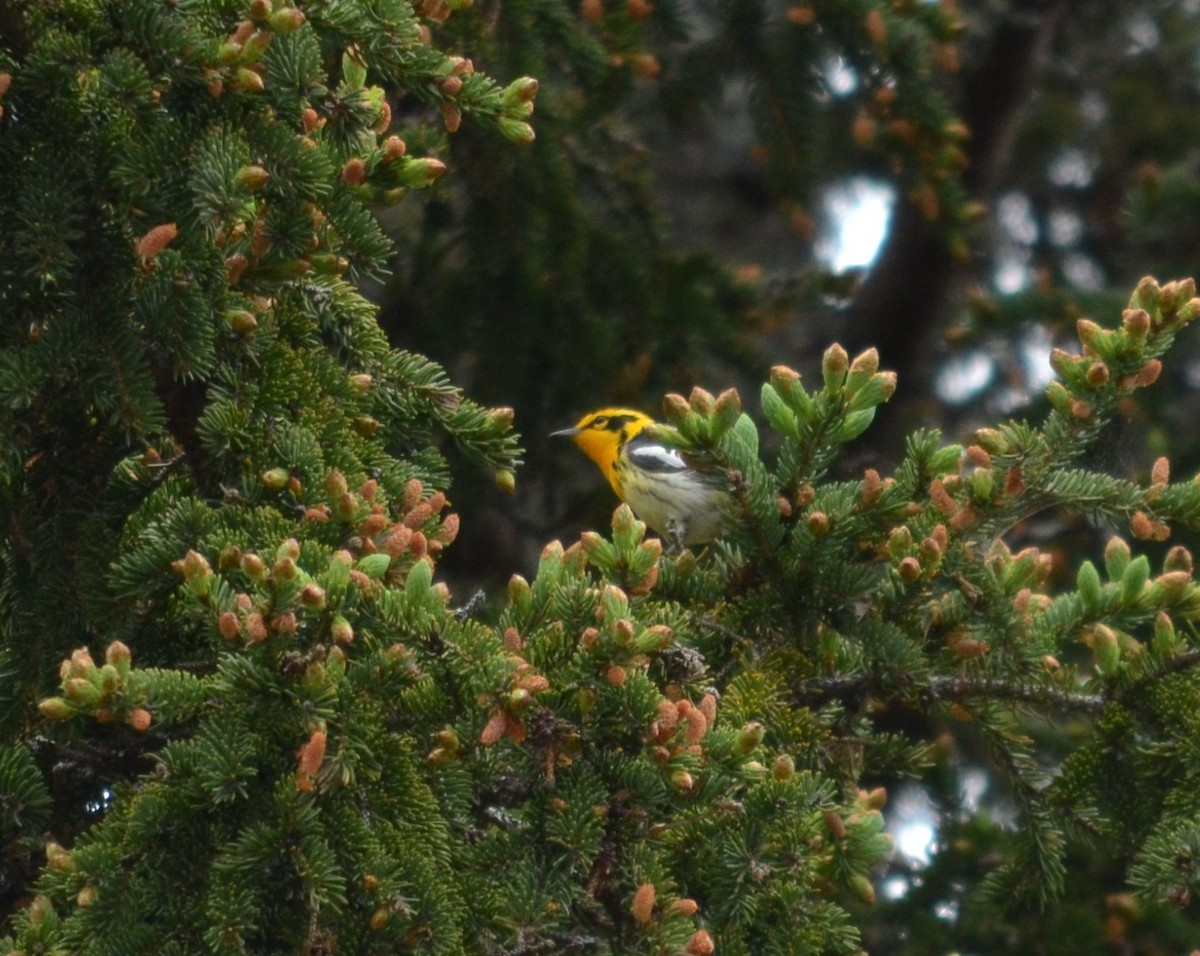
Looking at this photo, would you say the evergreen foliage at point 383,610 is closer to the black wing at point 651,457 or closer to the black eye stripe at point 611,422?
the black eye stripe at point 611,422

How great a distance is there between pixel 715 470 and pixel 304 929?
930mm

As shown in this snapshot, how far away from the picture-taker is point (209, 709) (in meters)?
1.82

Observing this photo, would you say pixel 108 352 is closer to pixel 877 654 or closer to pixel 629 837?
pixel 629 837

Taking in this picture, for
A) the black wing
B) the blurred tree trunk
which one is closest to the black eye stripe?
the black wing

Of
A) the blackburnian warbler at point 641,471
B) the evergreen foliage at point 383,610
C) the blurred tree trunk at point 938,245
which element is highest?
the blurred tree trunk at point 938,245

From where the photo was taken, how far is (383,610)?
187 cm

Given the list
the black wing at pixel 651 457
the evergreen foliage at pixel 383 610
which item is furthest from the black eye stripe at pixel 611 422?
the evergreen foliage at pixel 383 610

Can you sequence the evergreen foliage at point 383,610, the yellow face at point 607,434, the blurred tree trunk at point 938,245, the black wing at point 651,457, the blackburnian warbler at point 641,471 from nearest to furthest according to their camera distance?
the evergreen foliage at point 383,610, the blackburnian warbler at point 641,471, the yellow face at point 607,434, the black wing at point 651,457, the blurred tree trunk at point 938,245

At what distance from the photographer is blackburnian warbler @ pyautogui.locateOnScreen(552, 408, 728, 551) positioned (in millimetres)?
4957

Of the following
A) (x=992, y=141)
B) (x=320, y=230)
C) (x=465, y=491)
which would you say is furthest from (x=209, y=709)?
(x=992, y=141)

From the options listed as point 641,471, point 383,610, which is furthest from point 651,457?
point 383,610

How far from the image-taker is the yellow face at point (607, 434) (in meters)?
5.19

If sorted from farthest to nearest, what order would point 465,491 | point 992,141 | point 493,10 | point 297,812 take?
point 992,141, point 465,491, point 493,10, point 297,812

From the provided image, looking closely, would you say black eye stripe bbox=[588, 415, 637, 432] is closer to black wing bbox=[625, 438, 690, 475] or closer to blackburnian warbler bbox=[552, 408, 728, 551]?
blackburnian warbler bbox=[552, 408, 728, 551]
